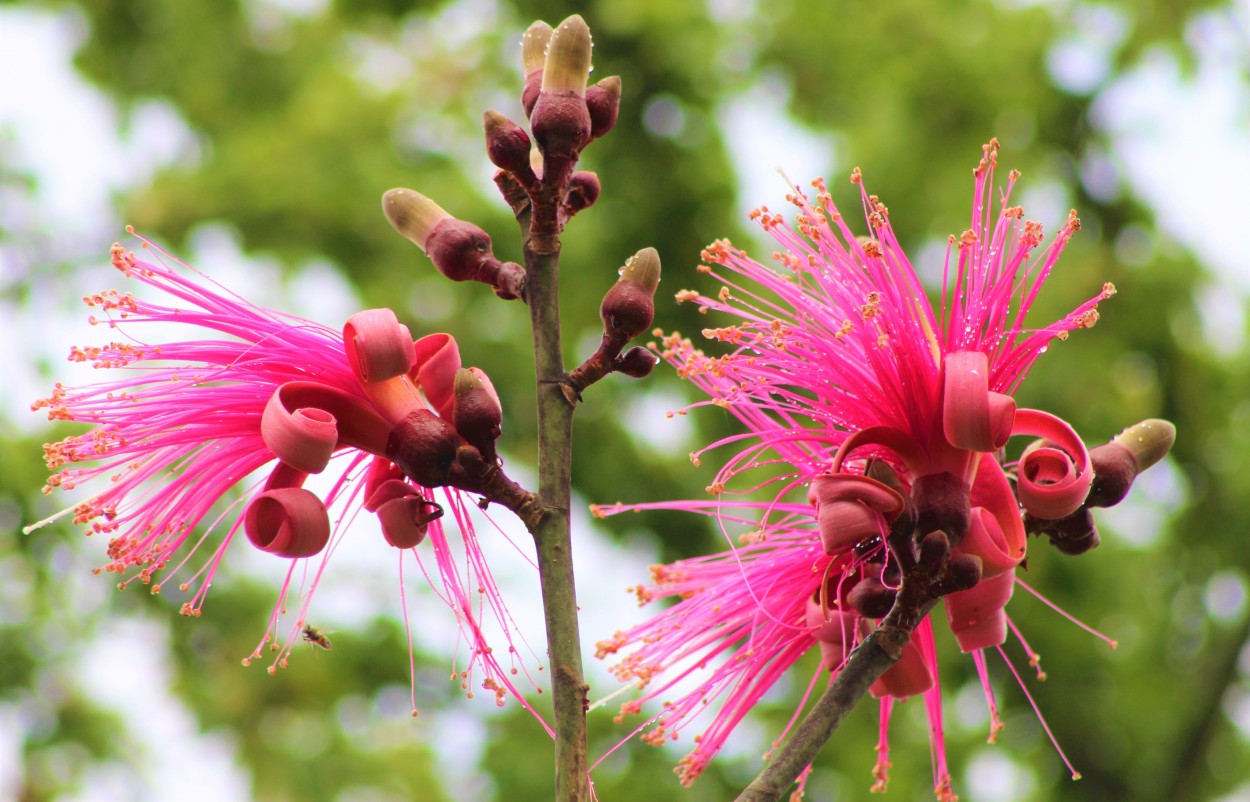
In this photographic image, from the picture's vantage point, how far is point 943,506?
1.24 m

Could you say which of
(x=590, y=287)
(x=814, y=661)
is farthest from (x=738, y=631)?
(x=590, y=287)

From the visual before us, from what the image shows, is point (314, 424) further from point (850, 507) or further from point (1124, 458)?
point (1124, 458)

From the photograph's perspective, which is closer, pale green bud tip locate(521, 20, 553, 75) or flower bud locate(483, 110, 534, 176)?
flower bud locate(483, 110, 534, 176)

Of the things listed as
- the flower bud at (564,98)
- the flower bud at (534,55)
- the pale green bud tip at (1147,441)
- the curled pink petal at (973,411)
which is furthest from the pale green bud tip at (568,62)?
the pale green bud tip at (1147,441)

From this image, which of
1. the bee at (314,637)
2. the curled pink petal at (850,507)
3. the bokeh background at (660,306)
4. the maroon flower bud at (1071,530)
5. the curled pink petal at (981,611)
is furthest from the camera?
the bokeh background at (660,306)

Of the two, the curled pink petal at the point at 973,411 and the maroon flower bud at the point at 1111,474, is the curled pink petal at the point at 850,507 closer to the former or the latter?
the curled pink petal at the point at 973,411

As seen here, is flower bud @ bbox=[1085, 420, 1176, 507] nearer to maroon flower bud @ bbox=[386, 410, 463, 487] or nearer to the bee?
→ maroon flower bud @ bbox=[386, 410, 463, 487]

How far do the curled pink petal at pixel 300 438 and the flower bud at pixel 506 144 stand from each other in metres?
0.30

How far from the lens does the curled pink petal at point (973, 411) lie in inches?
48.1

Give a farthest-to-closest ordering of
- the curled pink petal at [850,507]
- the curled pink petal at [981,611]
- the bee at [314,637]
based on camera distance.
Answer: the bee at [314,637] → the curled pink petal at [981,611] → the curled pink petal at [850,507]

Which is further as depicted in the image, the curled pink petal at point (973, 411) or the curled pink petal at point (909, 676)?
the curled pink petal at point (909, 676)

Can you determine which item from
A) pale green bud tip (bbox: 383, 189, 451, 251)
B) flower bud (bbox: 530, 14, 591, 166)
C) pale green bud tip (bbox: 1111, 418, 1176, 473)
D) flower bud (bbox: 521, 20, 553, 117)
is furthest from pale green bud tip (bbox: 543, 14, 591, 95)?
pale green bud tip (bbox: 1111, 418, 1176, 473)

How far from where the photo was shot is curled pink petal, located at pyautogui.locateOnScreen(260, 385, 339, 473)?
121 centimetres

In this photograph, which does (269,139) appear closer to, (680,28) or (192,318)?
(680,28)
